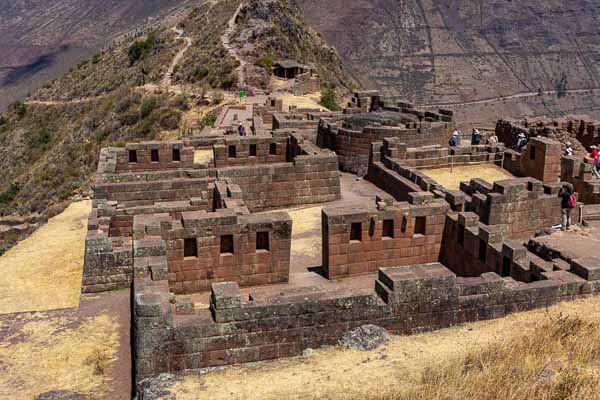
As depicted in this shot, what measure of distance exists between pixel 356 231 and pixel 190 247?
4.25 meters

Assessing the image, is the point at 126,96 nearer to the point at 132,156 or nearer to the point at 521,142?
the point at 132,156

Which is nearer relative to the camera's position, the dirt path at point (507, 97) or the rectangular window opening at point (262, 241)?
the rectangular window opening at point (262, 241)

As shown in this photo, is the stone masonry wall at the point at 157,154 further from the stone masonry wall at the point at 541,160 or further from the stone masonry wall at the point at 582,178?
the stone masonry wall at the point at 582,178

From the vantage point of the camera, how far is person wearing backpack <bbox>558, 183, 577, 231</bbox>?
19.2 m

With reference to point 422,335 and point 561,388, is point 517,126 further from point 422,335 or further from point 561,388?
point 561,388

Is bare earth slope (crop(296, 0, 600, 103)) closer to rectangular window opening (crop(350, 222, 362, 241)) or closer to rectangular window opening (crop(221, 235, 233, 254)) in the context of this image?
rectangular window opening (crop(350, 222, 362, 241))

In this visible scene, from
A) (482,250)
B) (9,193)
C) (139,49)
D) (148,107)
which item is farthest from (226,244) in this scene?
(139,49)

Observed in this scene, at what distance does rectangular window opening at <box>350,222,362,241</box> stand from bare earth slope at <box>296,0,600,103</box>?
87043 mm

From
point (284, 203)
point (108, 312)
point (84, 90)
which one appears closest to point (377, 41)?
point (84, 90)

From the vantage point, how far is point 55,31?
141000 millimetres

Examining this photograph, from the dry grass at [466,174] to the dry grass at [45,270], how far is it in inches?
497

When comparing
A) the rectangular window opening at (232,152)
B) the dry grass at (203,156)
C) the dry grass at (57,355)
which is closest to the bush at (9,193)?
the dry grass at (203,156)

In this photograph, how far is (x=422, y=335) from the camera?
13.8m

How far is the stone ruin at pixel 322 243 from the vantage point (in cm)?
1301
